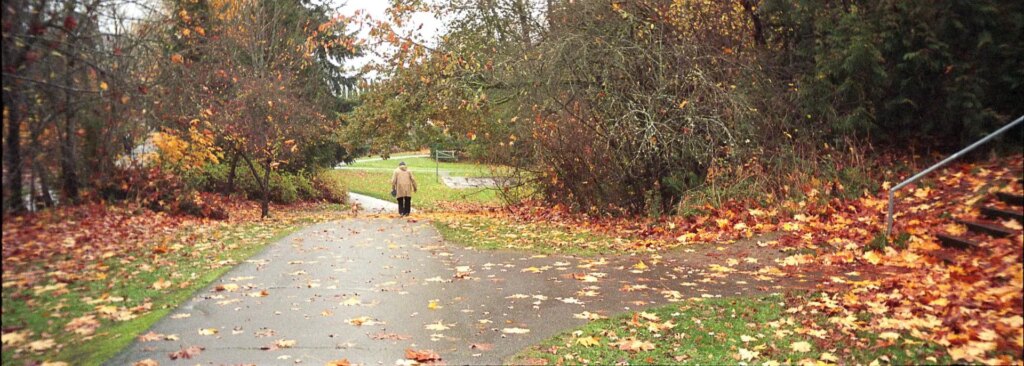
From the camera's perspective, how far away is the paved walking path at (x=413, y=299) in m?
6.25

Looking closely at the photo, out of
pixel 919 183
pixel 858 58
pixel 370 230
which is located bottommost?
pixel 370 230

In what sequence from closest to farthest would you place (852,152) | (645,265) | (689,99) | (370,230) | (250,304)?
(250,304) < (645,265) < (852,152) < (689,99) < (370,230)

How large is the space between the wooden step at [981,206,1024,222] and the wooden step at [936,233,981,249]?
375mm

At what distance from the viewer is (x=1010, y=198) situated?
7.80 metres

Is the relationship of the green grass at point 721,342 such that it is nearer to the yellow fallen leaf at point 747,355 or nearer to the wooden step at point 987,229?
the yellow fallen leaf at point 747,355

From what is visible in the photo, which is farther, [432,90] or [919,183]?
[432,90]

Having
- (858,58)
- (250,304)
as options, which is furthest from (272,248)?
(858,58)

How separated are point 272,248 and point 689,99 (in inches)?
316

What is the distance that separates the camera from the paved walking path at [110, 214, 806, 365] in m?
6.25

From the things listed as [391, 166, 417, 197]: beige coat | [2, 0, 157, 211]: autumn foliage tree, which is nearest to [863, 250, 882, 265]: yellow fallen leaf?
[2, 0, 157, 211]: autumn foliage tree

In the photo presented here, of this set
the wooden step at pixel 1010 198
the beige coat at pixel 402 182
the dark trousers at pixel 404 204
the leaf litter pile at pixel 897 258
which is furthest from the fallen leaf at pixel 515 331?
the dark trousers at pixel 404 204

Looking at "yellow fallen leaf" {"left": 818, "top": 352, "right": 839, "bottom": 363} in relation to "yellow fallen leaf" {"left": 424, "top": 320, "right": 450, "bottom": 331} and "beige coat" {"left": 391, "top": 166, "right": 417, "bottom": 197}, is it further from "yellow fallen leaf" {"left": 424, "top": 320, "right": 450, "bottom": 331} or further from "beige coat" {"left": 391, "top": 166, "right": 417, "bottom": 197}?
"beige coat" {"left": 391, "top": 166, "right": 417, "bottom": 197}

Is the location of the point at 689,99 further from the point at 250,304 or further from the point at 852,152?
the point at 250,304

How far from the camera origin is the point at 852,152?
13.2 metres
